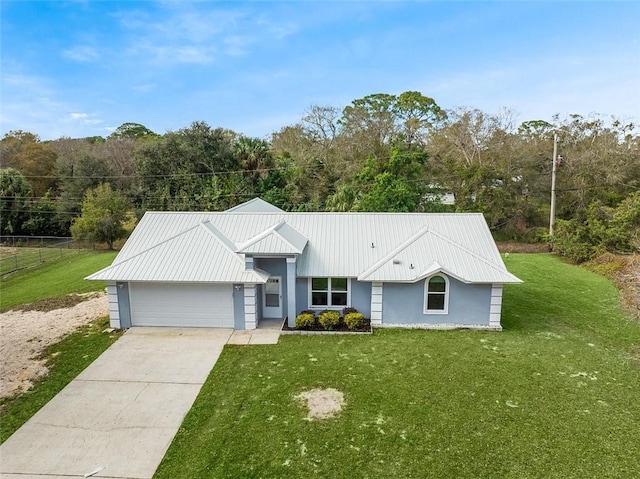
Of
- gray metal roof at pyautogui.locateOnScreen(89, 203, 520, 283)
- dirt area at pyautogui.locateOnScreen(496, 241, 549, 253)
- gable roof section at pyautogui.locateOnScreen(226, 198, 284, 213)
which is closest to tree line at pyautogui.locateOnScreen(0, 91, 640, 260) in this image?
dirt area at pyautogui.locateOnScreen(496, 241, 549, 253)

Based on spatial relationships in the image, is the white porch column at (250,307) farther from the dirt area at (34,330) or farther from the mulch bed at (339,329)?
the dirt area at (34,330)

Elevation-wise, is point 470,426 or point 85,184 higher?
point 85,184

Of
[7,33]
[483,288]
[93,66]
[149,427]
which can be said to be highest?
[93,66]

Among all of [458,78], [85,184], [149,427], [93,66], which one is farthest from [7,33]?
[85,184]

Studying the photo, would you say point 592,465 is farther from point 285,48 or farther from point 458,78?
point 458,78

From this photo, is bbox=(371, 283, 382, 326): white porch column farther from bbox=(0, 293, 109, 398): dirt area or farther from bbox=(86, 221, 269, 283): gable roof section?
bbox=(0, 293, 109, 398): dirt area

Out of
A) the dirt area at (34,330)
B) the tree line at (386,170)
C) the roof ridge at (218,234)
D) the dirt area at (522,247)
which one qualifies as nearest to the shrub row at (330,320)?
the roof ridge at (218,234)
